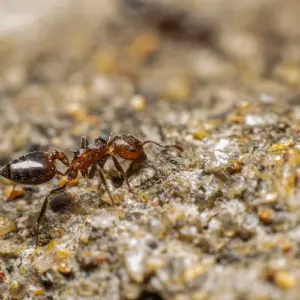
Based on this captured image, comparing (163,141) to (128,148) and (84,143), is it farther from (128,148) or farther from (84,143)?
(84,143)

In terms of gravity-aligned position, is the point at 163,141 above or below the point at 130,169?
above

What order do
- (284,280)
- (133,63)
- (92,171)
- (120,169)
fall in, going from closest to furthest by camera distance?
(284,280) → (120,169) → (92,171) → (133,63)

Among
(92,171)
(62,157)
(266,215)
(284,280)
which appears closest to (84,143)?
(62,157)

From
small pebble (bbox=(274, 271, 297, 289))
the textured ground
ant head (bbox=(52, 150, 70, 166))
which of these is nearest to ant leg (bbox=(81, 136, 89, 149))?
ant head (bbox=(52, 150, 70, 166))

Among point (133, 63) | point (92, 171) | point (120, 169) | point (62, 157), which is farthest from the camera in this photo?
point (133, 63)

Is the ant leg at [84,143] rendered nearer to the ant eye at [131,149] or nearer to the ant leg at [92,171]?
the ant leg at [92,171]

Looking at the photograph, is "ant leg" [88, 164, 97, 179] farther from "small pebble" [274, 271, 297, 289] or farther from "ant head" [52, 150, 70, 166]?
"small pebble" [274, 271, 297, 289]
